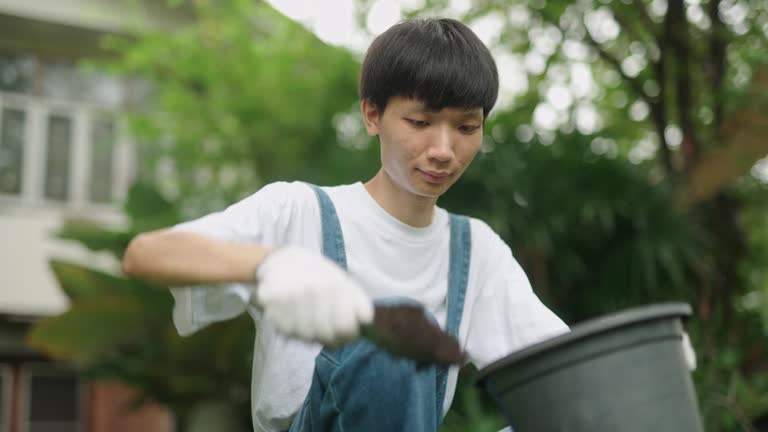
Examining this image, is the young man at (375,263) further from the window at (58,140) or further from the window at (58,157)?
the window at (58,157)

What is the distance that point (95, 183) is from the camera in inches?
400

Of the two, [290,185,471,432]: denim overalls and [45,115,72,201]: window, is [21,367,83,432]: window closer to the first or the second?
[45,115,72,201]: window

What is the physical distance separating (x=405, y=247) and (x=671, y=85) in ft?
14.4

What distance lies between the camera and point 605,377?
→ 4.48 ft

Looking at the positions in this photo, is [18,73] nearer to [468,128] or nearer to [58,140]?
[58,140]

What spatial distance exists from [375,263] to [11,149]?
8892 mm

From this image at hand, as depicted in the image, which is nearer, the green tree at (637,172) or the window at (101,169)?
the green tree at (637,172)

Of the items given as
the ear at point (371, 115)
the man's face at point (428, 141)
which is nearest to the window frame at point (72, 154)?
the ear at point (371, 115)

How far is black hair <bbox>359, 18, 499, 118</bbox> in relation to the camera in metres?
1.76

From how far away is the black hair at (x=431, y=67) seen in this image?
1765 millimetres

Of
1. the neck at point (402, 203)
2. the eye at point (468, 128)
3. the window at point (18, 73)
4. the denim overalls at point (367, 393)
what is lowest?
the denim overalls at point (367, 393)

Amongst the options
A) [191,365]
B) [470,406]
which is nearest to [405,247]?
[470,406]

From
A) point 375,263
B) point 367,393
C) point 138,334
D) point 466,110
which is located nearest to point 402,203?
point 375,263

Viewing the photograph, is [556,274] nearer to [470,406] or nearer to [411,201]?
[470,406]
